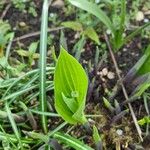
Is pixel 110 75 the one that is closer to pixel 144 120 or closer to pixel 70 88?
pixel 144 120

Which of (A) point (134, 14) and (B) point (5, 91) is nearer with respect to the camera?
(B) point (5, 91)

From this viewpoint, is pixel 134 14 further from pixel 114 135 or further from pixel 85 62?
pixel 114 135

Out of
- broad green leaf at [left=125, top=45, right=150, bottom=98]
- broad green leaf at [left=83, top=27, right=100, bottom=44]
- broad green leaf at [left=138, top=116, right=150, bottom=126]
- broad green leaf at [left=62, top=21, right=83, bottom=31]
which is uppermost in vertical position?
broad green leaf at [left=62, top=21, right=83, bottom=31]

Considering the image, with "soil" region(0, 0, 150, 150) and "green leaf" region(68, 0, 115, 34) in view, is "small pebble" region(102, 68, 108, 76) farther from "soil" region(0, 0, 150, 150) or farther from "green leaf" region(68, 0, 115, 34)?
"green leaf" region(68, 0, 115, 34)

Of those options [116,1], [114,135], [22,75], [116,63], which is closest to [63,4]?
[116,1]

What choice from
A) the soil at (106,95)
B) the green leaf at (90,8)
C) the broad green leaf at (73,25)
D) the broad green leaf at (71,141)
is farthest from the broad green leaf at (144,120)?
the broad green leaf at (73,25)

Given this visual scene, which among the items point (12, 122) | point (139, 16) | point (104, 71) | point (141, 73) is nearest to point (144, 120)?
point (141, 73)

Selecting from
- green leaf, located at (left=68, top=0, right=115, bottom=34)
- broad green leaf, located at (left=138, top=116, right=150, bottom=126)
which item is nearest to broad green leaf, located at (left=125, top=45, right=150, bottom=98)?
broad green leaf, located at (left=138, top=116, right=150, bottom=126)
